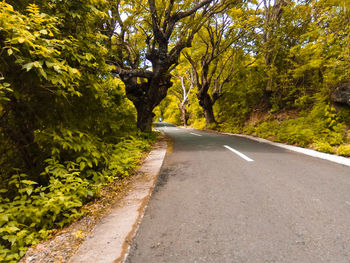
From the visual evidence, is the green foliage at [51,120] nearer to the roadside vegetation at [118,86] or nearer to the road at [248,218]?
the roadside vegetation at [118,86]

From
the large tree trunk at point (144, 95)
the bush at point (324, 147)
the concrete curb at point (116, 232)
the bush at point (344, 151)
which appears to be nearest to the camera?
the concrete curb at point (116, 232)

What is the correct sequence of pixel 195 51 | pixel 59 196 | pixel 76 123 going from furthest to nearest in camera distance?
pixel 195 51, pixel 76 123, pixel 59 196

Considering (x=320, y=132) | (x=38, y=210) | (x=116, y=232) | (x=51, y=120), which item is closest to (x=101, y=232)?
(x=116, y=232)

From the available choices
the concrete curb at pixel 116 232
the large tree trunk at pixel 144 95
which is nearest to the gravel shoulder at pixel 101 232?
the concrete curb at pixel 116 232

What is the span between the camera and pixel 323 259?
148 cm

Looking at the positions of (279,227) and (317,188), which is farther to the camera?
(317,188)

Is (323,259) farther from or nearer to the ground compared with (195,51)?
nearer to the ground

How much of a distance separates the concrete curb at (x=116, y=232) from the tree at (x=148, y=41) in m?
6.40

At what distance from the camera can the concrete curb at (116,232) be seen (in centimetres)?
158

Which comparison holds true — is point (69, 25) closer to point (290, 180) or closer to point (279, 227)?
point (279, 227)

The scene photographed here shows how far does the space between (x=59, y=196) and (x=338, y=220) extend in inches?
139

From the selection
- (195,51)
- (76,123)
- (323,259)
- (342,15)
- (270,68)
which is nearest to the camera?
(323,259)

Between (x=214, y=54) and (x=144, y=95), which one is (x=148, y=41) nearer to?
(x=144, y=95)

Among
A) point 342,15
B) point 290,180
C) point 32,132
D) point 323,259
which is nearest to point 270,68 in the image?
point 342,15
